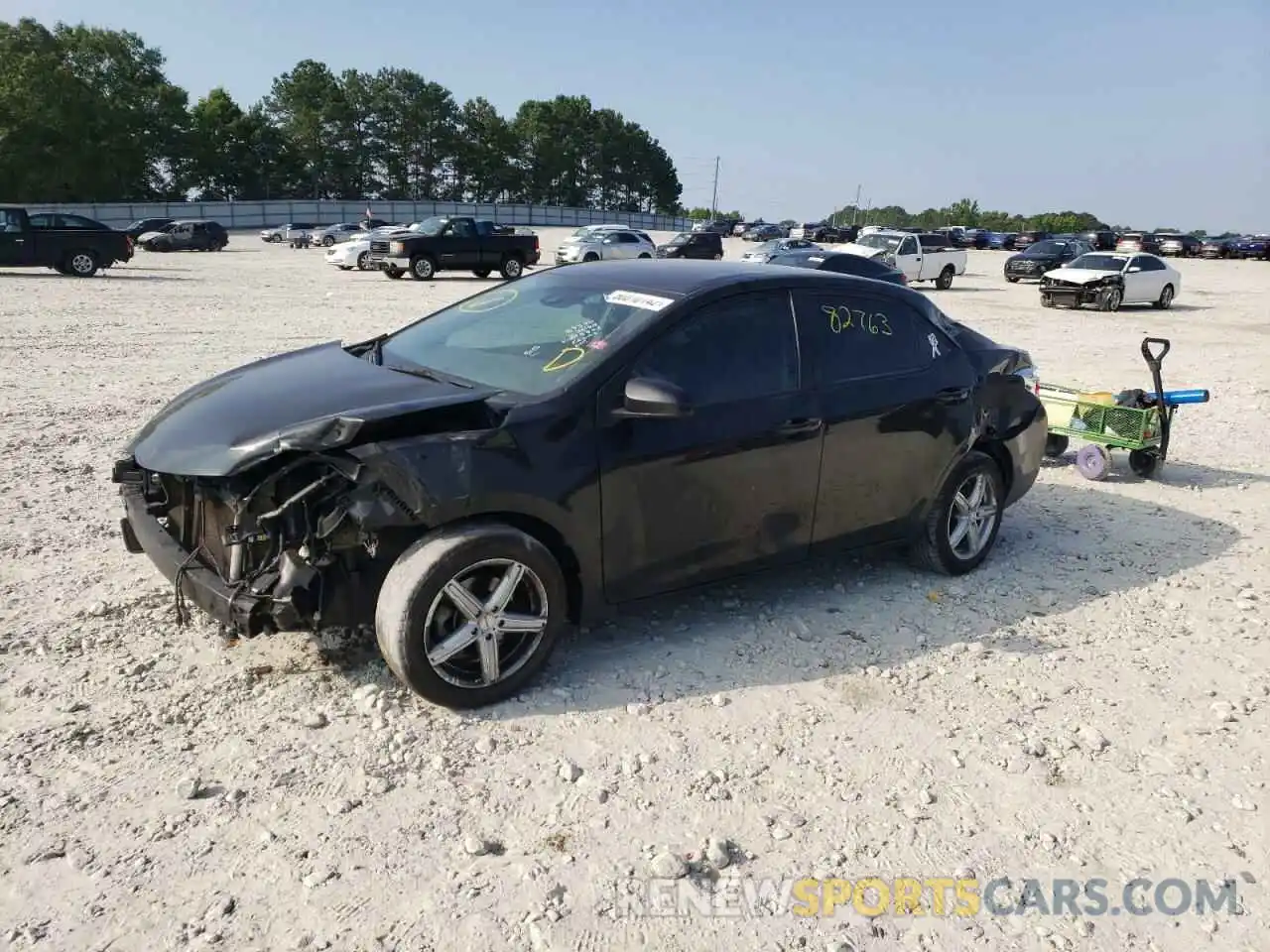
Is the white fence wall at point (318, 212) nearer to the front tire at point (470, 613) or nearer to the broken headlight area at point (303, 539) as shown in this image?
the broken headlight area at point (303, 539)

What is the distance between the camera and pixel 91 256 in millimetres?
23797

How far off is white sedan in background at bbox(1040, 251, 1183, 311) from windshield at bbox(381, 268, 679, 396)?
21353 mm

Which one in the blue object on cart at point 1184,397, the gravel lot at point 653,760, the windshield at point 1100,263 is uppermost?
the windshield at point 1100,263

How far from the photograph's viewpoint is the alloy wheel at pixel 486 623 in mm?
3570

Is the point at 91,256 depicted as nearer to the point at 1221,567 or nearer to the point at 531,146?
the point at 1221,567

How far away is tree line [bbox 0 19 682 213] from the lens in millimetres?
66125

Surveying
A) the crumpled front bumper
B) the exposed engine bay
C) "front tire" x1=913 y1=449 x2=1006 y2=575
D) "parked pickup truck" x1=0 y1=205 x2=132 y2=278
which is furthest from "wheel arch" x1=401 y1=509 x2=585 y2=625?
"parked pickup truck" x1=0 y1=205 x2=132 y2=278

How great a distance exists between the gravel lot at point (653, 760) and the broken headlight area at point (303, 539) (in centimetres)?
46

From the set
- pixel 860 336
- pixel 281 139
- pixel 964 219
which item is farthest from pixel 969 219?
pixel 860 336

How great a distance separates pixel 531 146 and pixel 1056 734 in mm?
113589

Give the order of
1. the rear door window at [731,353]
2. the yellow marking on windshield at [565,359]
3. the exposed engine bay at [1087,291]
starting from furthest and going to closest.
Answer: the exposed engine bay at [1087,291] → the rear door window at [731,353] → the yellow marking on windshield at [565,359]

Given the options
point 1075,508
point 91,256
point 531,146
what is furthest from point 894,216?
point 1075,508

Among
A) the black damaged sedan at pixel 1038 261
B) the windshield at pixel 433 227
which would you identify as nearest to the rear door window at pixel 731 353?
the windshield at pixel 433 227

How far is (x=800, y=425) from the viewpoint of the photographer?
14.5 ft
